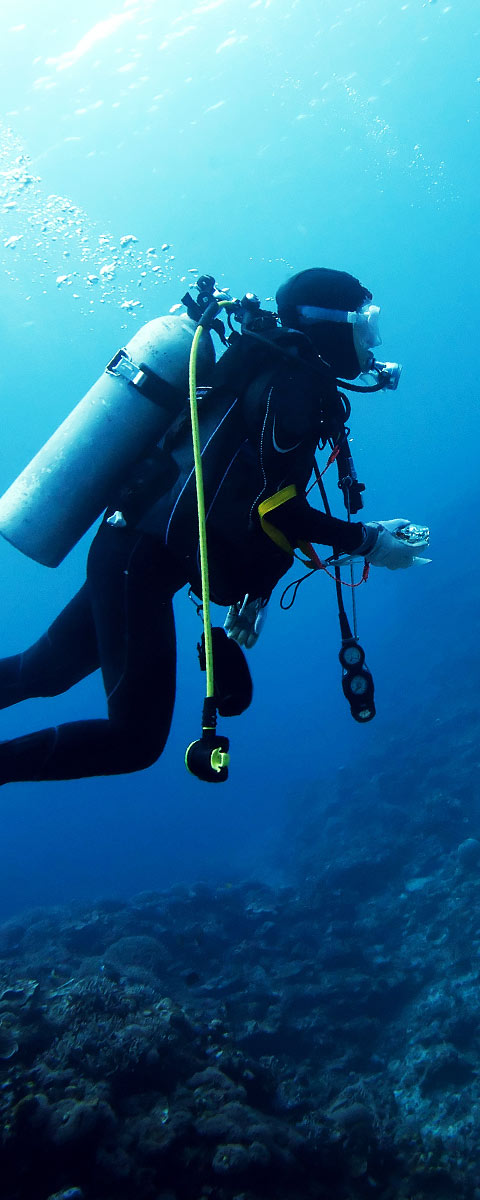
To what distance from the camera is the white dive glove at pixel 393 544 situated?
3.32m

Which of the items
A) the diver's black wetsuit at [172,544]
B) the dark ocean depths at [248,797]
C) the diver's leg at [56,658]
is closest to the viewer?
the diver's black wetsuit at [172,544]

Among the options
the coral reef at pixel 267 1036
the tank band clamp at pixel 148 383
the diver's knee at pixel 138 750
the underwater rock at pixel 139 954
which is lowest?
the underwater rock at pixel 139 954

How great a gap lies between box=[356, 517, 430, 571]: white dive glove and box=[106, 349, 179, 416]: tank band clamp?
1.25m

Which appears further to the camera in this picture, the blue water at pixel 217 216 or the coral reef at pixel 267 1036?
the blue water at pixel 217 216

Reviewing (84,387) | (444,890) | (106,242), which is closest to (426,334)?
(84,387)

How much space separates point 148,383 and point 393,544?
1561mm

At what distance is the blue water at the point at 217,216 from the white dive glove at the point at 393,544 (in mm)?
5288

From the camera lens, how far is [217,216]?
132 feet

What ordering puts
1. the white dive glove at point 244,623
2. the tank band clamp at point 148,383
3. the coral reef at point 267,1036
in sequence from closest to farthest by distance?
1. the tank band clamp at point 148,383
2. the white dive glove at point 244,623
3. the coral reef at point 267,1036

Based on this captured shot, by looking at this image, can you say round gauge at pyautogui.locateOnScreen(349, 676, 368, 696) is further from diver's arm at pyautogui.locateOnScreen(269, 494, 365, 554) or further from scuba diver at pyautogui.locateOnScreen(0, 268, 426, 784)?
diver's arm at pyautogui.locateOnScreen(269, 494, 365, 554)

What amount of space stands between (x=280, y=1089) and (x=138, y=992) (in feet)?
6.25

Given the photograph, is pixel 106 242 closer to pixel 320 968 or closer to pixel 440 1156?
pixel 320 968

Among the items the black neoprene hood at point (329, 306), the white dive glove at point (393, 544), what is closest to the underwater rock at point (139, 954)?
the white dive glove at point (393, 544)

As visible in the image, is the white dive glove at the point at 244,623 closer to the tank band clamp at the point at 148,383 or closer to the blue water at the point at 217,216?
the tank band clamp at the point at 148,383
